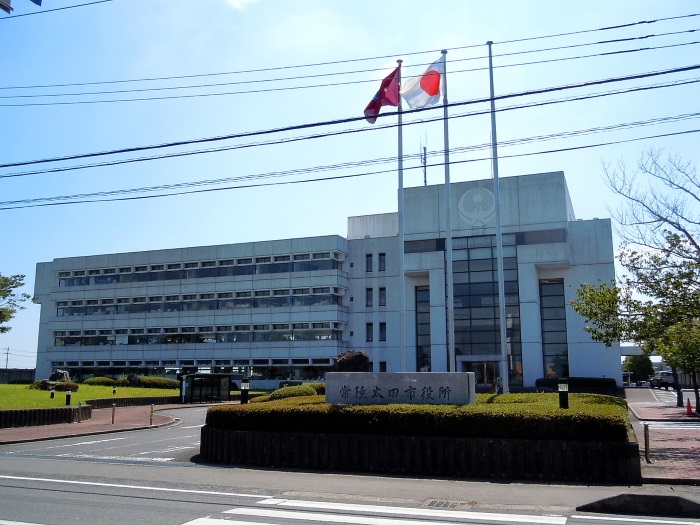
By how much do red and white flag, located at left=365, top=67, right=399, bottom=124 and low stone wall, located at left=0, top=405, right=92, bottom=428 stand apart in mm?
17827

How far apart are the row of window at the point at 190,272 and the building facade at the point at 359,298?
0.15 meters

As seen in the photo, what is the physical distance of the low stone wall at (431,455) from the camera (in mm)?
11766

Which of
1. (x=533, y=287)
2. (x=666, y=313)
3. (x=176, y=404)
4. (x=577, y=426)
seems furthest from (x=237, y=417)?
(x=533, y=287)

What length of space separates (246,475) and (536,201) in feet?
137

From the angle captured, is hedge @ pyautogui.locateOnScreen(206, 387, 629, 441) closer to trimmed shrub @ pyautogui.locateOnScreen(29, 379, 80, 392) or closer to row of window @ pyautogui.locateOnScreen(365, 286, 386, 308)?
trimmed shrub @ pyautogui.locateOnScreen(29, 379, 80, 392)

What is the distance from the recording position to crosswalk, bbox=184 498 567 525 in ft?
26.2

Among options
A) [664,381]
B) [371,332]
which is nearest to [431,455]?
[371,332]

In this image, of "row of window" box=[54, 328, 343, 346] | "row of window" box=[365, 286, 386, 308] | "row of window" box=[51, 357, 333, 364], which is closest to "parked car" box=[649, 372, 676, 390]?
"row of window" box=[365, 286, 386, 308]

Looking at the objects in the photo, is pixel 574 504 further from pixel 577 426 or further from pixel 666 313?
pixel 666 313

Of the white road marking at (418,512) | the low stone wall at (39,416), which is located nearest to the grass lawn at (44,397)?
the low stone wall at (39,416)

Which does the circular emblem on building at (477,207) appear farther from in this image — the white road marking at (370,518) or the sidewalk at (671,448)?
the white road marking at (370,518)

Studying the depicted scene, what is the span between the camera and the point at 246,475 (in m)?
→ 12.7

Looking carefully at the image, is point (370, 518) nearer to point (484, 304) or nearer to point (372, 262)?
point (484, 304)

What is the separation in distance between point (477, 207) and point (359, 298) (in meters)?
15.3
